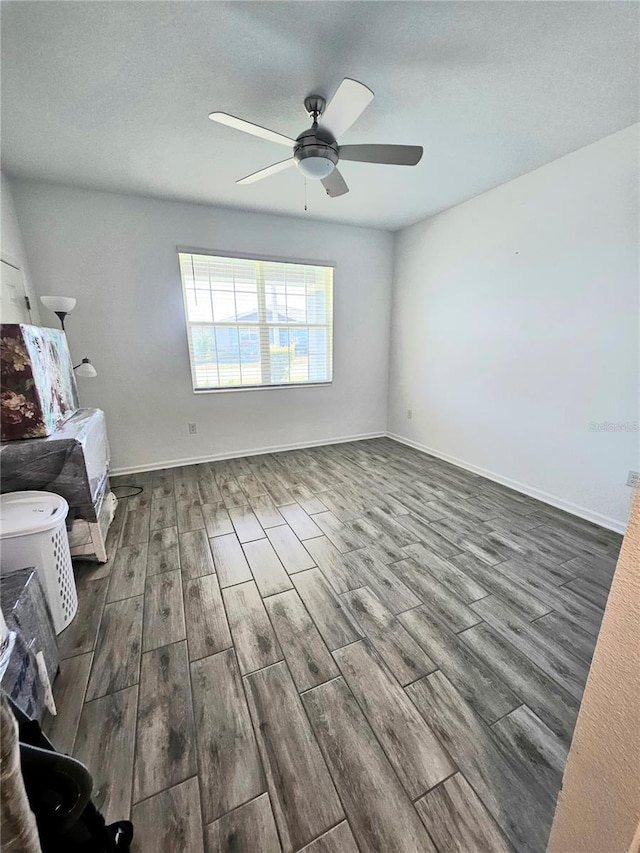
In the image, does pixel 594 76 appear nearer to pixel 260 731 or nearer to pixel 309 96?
pixel 309 96

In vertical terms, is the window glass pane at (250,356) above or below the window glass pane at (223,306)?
below

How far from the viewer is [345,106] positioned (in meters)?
1.51

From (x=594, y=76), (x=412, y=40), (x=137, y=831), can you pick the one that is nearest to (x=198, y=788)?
(x=137, y=831)

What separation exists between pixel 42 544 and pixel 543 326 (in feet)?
11.7

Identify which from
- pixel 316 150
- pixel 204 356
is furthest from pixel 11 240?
pixel 316 150

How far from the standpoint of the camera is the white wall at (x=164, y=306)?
2967 mm

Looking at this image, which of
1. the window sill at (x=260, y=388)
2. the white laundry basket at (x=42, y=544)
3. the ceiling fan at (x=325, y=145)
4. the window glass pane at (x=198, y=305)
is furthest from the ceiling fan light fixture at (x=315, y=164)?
the window sill at (x=260, y=388)

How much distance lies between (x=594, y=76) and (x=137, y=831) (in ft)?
11.5

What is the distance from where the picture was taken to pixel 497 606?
1.74m

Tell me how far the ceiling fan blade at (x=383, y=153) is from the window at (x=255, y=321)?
2002mm

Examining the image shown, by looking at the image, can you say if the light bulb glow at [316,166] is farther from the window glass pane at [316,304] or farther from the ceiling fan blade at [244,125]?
the window glass pane at [316,304]

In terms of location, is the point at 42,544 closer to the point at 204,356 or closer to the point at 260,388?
the point at 204,356

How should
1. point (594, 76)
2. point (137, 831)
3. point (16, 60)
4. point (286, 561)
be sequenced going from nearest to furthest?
point (137, 831), point (16, 60), point (594, 76), point (286, 561)

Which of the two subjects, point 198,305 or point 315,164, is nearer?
point 315,164
